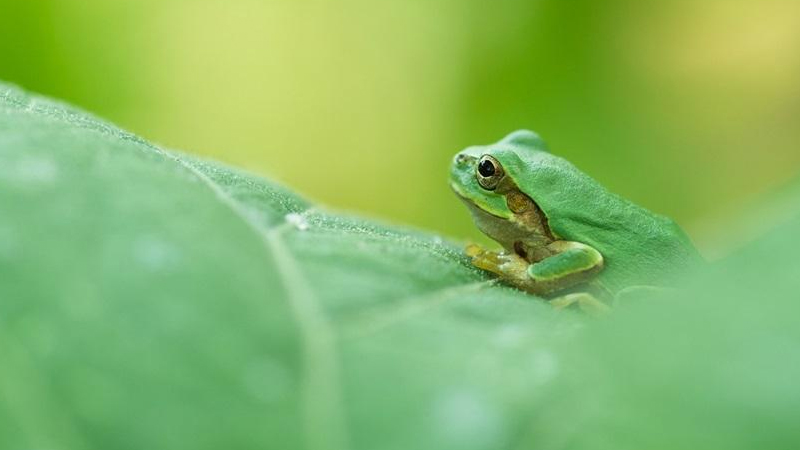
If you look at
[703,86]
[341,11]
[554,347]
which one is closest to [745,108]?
[703,86]

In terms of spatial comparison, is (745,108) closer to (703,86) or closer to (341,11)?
(703,86)

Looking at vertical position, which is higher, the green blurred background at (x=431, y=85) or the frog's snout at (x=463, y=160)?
the green blurred background at (x=431, y=85)

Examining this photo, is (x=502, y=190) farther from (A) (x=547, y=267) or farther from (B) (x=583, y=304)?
(B) (x=583, y=304)

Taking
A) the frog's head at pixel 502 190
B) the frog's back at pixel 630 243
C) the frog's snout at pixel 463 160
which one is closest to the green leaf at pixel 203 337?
the frog's back at pixel 630 243

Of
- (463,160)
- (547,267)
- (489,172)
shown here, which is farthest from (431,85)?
(547,267)

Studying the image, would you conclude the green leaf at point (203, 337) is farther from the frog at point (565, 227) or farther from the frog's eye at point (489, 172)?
the frog's eye at point (489, 172)

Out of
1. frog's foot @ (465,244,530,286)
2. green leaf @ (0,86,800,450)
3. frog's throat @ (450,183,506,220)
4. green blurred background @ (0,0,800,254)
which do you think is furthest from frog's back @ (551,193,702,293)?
green blurred background @ (0,0,800,254)

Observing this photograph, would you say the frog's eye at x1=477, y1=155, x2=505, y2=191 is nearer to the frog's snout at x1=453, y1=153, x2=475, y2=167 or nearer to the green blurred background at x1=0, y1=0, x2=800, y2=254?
the frog's snout at x1=453, y1=153, x2=475, y2=167
